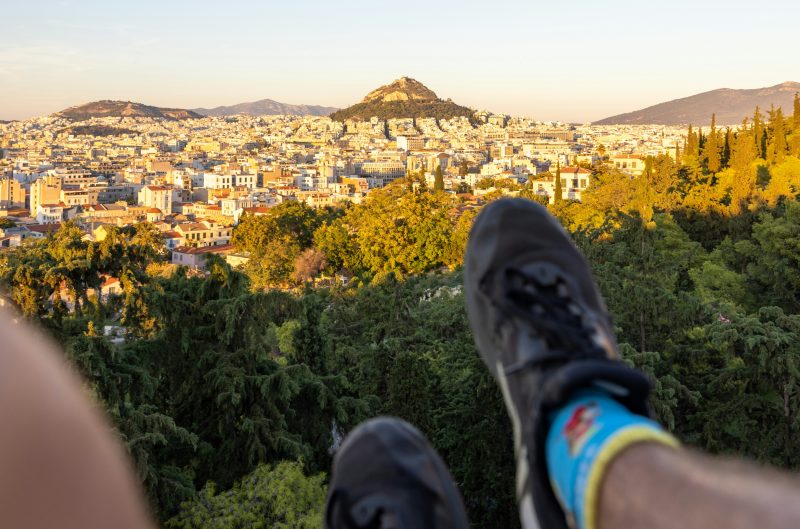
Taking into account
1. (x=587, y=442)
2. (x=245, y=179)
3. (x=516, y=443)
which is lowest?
(x=516, y=443)

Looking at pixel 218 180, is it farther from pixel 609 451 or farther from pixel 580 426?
pixel 609 451

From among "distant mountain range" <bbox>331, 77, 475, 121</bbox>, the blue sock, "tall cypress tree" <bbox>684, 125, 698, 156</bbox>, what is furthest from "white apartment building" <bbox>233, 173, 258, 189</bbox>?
the blue sock

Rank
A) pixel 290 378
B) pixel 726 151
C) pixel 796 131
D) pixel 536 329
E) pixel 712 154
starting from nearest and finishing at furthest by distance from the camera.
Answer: pixel 536 329 → pixel 290 378 → pixel 796 131 → pixel 712 154 → pixel 726 151

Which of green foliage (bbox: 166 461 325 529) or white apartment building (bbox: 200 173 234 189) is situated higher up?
white apartment building (bbox: 200 173 234 189)

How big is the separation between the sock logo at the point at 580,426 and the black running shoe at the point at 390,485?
15.8 inches

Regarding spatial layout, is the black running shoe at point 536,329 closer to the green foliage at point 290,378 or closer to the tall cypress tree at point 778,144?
the green foliage at point 290,378

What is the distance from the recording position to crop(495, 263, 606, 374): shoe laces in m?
1.57

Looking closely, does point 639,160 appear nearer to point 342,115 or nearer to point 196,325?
point 196,325

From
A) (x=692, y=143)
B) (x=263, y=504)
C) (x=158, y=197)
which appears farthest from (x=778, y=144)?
(x=158, y=197)

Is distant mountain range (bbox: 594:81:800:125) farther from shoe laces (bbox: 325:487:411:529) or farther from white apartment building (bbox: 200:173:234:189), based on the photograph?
shoe laces (bbox: 325:487:411:529)

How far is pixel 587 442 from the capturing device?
115 centimetres

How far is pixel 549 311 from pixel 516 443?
35 centimetres

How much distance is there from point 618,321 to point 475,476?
2.65m

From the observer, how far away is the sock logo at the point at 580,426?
1.18 meters
